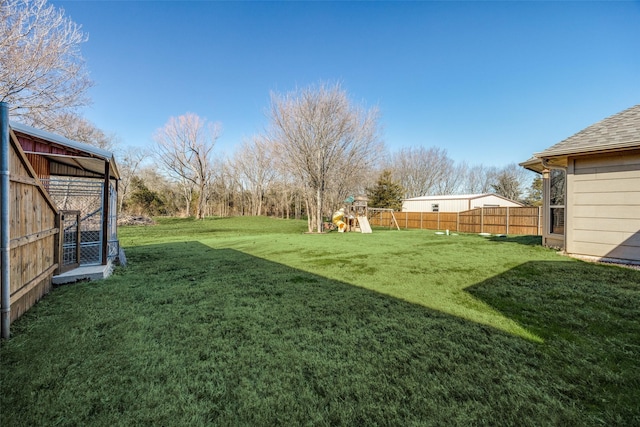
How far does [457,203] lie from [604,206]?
56.6 feet

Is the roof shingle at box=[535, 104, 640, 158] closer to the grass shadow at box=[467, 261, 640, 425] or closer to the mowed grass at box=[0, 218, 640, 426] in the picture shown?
the grass shadow at box=[467, 261, 640, 425]

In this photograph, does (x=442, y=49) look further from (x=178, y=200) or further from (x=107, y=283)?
(x=178, y=200)

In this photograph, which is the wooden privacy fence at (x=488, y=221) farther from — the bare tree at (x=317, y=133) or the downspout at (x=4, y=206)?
the downspout at (x=4, y=206)

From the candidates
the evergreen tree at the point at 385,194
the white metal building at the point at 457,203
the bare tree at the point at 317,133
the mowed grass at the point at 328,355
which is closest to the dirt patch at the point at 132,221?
the bare tree at the point at 317,133

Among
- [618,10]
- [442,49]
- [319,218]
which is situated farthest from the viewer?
[319,218]

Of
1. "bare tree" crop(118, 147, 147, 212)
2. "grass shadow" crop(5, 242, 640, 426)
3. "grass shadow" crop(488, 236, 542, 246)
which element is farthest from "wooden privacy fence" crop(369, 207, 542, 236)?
"bare tree" crop(118, 147, 147, 212)

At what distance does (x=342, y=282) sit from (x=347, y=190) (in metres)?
12.3

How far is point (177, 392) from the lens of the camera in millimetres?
1569

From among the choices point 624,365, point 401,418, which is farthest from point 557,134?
point 401,418

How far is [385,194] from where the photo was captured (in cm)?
2548

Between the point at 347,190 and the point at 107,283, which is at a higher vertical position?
the point at 347,190

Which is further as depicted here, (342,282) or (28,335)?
(342,282)

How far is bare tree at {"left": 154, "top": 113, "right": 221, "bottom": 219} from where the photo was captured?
26.2m

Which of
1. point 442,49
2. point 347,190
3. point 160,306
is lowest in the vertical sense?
point 160,306
